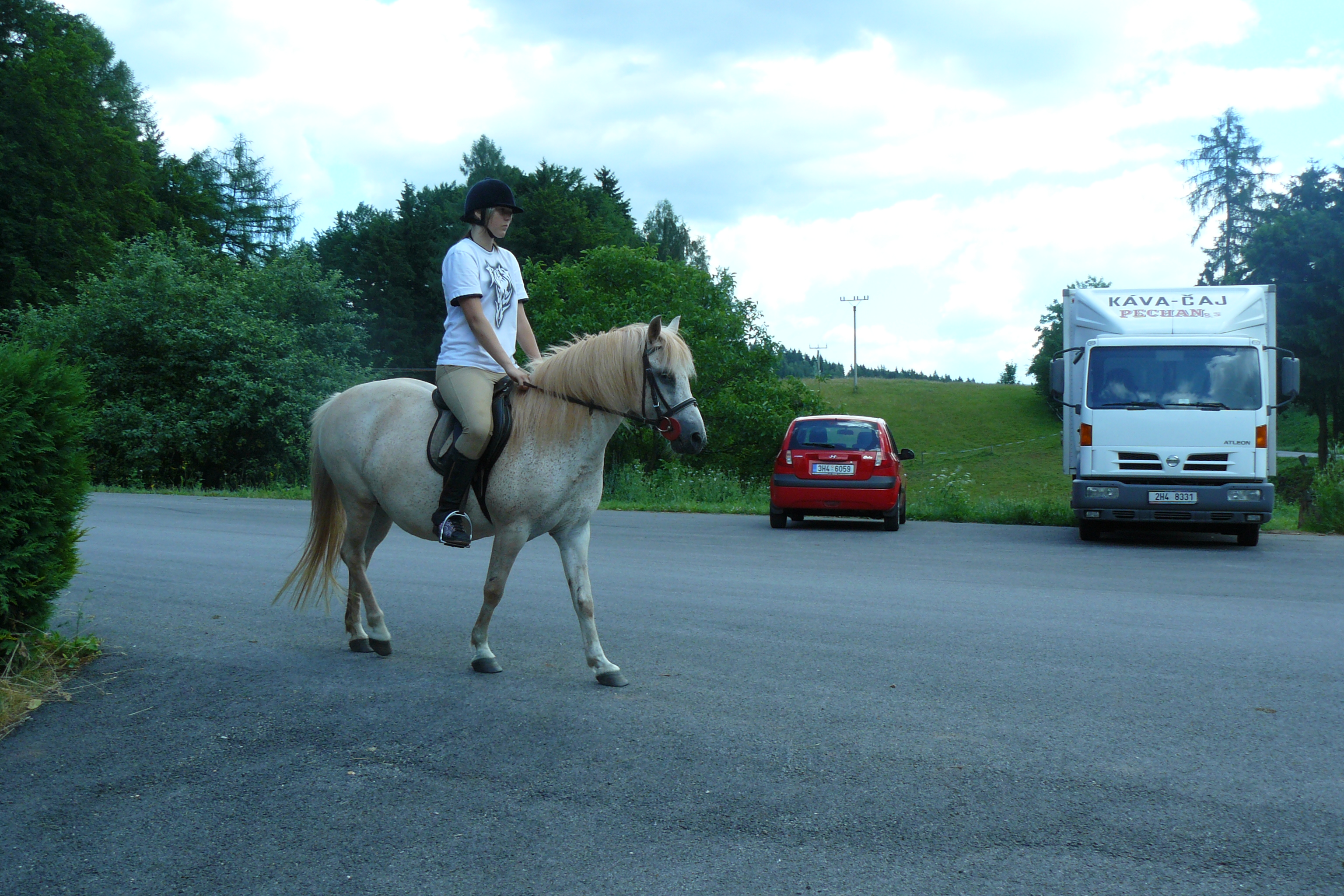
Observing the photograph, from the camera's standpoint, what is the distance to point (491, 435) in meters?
5.70

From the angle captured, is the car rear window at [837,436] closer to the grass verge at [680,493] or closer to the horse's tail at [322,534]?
the grass verge at [680,493]

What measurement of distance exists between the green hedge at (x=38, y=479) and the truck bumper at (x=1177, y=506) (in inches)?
463

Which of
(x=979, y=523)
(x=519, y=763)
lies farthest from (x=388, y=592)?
(x=979, y=523)

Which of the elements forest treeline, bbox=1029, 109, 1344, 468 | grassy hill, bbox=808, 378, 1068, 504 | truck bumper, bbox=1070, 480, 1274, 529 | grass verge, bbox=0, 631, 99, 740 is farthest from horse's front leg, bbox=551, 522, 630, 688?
grassy hill, bbox=808, 378, 1068, 504

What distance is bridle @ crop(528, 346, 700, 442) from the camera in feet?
17.8

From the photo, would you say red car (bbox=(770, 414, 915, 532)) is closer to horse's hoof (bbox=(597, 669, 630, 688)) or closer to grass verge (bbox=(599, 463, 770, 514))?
grass verge (bbox=(599, 463, 770, 514))

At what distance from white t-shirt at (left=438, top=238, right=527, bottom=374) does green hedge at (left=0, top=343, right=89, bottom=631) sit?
2028 millimetres

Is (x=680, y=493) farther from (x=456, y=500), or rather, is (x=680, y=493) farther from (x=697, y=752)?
(x=697, y=752)

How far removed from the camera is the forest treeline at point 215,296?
1246 inches

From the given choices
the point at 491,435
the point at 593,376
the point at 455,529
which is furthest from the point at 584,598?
the point at 593,376

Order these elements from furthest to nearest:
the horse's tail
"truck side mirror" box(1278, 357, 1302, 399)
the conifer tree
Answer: the conifer tree < "truck side mirror" box(1278, 357, 1302, 399) < the horse's tail

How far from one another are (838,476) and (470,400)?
1088cm

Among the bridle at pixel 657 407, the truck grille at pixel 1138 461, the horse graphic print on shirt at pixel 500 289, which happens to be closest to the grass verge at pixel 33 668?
the horse graphic print on shirt at pixel 500 289

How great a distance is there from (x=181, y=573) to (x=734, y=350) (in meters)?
30.0
